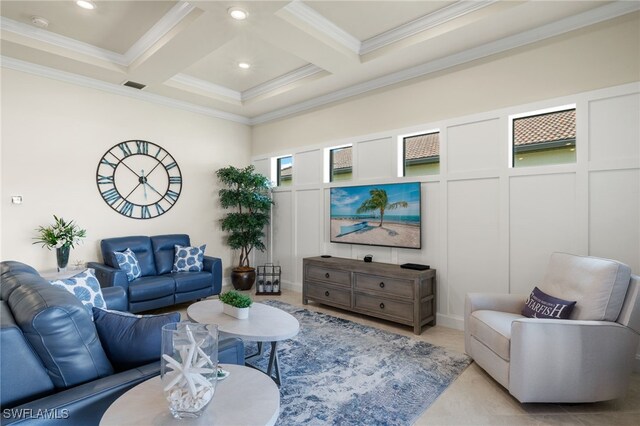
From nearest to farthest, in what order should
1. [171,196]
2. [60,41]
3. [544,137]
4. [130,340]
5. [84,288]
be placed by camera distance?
[130,340] → [84,288] → [544,137] → [60,41] → [171,196]

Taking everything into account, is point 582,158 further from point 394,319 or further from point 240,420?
point 240,420

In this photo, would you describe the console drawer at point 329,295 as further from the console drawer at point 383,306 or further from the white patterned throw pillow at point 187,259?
the white patterned throw pillow at point 187,259

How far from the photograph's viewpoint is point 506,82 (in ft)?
11.3

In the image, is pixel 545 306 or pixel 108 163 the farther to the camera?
pixel 108 163

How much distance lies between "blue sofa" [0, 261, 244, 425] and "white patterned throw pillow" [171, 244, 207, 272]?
127 inches

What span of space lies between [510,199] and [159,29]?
13.0 ft

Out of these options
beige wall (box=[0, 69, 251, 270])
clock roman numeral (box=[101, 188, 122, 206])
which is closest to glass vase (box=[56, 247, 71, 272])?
beige wall (box=[0, 69, 251, 270])

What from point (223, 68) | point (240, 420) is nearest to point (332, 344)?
point (240, 420)

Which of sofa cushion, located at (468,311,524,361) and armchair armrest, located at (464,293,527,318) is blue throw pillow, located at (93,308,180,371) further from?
armchair armrest, located at (464,293,527,318)

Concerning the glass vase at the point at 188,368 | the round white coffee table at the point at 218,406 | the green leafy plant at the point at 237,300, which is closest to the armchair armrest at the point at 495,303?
the green leafy plant at the point at 237,300

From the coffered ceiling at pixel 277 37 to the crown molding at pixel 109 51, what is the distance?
0.01 m

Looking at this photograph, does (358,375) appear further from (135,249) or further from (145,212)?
(145,212)

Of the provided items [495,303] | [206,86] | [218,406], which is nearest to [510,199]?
[495,303]

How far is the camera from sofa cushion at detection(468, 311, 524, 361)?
2.35 m
